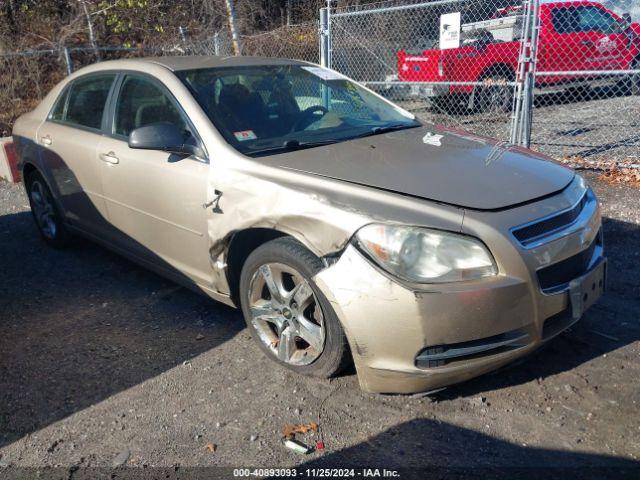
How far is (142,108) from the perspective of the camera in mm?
4113

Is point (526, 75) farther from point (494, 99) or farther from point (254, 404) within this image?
point (254, 404)

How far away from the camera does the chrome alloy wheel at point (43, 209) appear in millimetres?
5410

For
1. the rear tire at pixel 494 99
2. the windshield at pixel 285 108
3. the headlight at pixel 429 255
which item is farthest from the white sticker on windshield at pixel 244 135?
the rear tire at pixel 494 99

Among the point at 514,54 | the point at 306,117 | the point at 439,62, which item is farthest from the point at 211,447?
the point at 514,54

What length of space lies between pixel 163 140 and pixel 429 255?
1763 mm

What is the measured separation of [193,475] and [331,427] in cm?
67

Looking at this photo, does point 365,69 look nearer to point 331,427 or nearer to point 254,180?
point 254,180

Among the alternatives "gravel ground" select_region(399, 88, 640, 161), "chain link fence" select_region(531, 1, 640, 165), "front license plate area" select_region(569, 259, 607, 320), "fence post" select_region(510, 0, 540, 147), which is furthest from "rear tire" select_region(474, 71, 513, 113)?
"front license plate area" select_region(569, 259, 607, 320)

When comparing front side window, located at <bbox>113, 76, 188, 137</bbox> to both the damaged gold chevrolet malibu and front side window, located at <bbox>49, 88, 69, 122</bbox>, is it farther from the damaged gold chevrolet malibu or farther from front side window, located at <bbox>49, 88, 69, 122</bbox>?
front side window, located at <bbox>49, 88, 69, 122</bbox>

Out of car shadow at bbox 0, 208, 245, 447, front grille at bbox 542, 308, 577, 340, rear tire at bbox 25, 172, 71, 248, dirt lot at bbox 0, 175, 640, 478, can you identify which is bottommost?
car shadow at bbox 0, 208, 245, 447

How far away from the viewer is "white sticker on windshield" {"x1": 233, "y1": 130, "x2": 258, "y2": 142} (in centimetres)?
351

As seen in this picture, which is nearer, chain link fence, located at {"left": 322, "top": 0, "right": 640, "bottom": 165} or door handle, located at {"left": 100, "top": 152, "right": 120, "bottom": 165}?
door handle, located at {"left": 100, "top": 152, "right": 120, "bottom": 165}

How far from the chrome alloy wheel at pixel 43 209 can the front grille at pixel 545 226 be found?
167 inches

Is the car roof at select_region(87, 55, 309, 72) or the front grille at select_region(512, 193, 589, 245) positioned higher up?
the car roof at select_region(87, 55, 309, 72)
